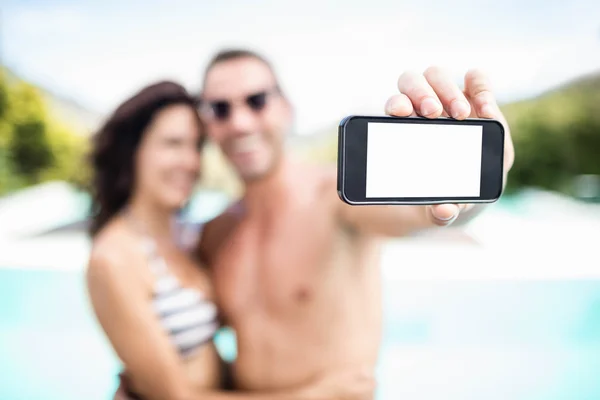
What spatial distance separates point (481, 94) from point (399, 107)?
11 centimetres

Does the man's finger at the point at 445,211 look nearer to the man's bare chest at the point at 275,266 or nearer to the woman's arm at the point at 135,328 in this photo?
the man's bare chest at the point at 275,266

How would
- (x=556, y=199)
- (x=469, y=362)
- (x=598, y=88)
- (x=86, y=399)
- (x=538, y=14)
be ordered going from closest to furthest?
(x=86, y=399)
(x=469, y=362)
(x=538, y=14)
(x=598, y=88)
(x=556, y=199)

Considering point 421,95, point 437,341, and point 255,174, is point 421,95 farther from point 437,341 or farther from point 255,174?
point 437,341

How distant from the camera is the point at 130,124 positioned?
0.96 meters

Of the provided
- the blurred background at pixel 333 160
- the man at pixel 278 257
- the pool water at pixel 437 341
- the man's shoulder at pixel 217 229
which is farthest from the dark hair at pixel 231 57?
the pool water at pixel 437 341

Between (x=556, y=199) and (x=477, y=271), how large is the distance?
100 centimetres

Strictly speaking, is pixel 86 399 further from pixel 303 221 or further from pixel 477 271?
pixel 477 271

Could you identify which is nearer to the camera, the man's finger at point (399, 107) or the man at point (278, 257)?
the man's finger at point (399, 107)

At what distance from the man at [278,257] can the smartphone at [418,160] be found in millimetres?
484

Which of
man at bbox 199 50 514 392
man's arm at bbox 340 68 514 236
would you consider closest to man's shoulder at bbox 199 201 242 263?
man at bbox 199 50 514 392

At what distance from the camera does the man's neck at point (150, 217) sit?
99 centimetres

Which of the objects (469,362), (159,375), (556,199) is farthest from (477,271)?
(159,375)

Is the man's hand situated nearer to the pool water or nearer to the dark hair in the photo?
the dark hair

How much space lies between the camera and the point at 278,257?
3.28 feet
